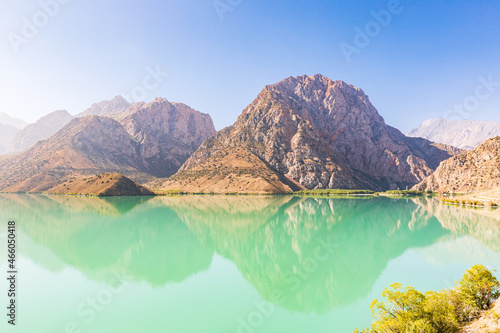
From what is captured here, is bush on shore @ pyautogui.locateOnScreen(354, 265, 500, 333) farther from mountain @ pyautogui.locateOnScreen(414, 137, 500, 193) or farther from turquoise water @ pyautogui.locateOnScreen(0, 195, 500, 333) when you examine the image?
mountain @ pyautogui.locateOnScreen(414, 137, 500, 193)

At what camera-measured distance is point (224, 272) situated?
2631 cm

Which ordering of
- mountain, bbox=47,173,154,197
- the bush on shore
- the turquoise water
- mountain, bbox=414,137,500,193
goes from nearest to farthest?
the bush on shore, the turquoise water, mountain, bbox=414,137,500,193, mountain, bbox=47,173,154,197

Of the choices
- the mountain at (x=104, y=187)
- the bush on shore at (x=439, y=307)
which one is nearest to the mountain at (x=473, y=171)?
the bush on shore at (x=439, y=307)

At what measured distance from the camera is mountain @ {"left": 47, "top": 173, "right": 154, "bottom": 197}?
433 ft

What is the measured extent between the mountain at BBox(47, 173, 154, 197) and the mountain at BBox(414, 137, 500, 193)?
14949 cm

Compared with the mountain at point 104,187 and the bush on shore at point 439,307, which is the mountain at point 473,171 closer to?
the bush on shore at point 439,307

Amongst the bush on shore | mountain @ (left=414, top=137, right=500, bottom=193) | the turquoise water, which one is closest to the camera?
the bush on shore

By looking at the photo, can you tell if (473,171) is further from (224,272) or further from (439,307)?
(439,307)

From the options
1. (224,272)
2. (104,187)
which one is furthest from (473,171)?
(104,187)

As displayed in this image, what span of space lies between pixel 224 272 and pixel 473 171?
140 metres

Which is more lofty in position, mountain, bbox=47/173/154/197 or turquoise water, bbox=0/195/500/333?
mountain, bbox=47/173/154/197

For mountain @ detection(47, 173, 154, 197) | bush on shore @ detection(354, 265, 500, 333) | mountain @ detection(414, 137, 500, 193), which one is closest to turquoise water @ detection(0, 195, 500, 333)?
bush on shore @ detection(354, 265, 500, 333)

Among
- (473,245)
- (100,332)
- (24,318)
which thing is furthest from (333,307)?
(473,245)

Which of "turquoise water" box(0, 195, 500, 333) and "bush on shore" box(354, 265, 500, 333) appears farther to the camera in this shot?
"turquoise water" box(0, 195, 500, 333)
